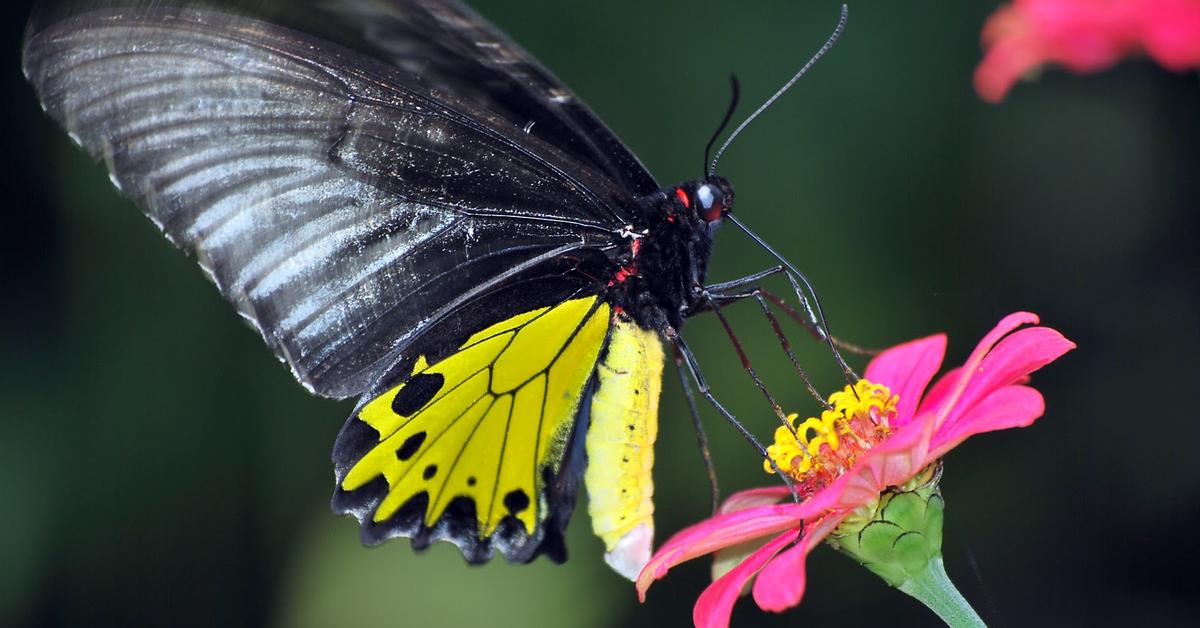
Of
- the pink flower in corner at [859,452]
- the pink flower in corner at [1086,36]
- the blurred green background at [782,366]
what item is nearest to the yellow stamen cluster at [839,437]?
the pink flower in corner at [859,452]

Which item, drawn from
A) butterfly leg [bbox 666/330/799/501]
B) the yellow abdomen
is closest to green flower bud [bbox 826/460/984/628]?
butterfly leg [bbox 666/330/799/501]

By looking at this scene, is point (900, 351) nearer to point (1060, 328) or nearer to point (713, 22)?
point (1060, 328)

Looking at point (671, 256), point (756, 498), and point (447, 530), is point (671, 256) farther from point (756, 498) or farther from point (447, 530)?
point (447, 530)

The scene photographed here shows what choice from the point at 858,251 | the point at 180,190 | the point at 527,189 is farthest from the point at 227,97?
the point at 858,251

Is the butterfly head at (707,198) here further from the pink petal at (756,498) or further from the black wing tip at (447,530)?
the black wing tip at (447,530)

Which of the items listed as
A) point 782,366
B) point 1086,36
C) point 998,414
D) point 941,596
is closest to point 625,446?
point 941,596

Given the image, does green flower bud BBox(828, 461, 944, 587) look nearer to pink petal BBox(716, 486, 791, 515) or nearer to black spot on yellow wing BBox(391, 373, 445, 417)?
pink petal BBox(716, 486, 791, 515)
